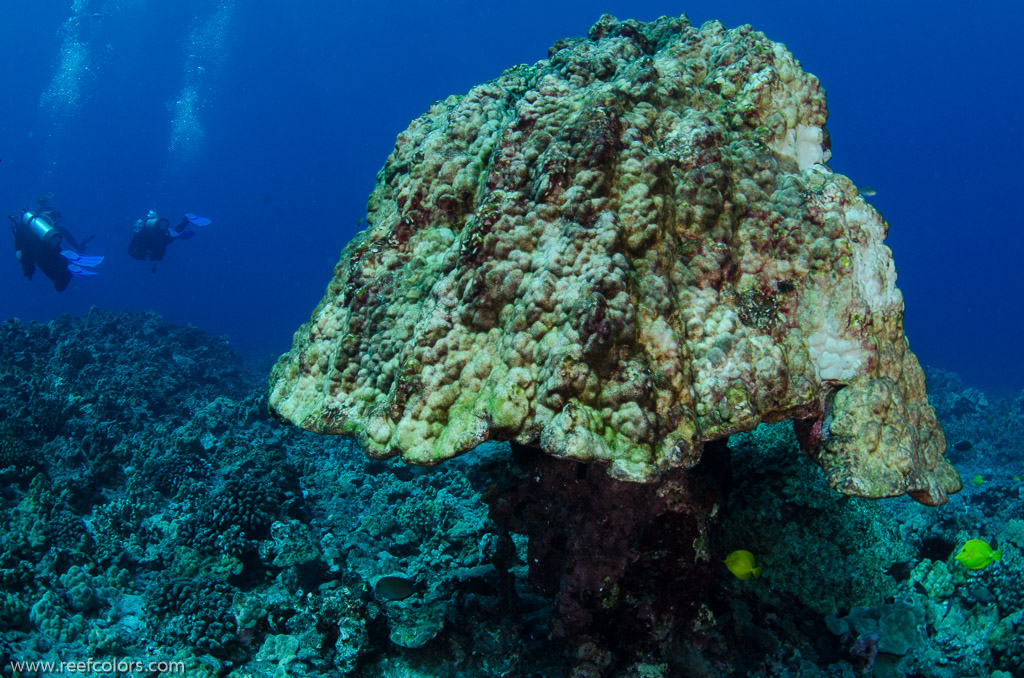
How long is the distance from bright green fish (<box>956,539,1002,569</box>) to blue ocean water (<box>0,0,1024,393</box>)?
293 feet

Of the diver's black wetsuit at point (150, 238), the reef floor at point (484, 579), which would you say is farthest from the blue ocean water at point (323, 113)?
the reef floor at point (484, 579)

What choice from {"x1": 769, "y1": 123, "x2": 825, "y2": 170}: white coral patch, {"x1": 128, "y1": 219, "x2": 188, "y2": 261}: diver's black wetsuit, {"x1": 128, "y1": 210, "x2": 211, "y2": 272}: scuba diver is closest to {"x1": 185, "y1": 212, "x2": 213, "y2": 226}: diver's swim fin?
{"x1": 128, "y1": 210, "x2": 211, "y2": 272}: scuba diver

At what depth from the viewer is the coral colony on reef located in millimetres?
2697

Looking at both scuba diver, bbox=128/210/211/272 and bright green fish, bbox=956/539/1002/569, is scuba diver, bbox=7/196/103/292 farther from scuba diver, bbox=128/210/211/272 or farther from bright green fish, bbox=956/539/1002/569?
bright green fish, bbox=956/539/1002/569

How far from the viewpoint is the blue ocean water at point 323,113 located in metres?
104

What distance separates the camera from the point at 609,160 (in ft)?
10.0

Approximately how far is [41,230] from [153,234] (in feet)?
10.8

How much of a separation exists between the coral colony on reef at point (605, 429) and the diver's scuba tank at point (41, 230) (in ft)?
34.1

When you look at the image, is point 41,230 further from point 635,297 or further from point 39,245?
point 635,297

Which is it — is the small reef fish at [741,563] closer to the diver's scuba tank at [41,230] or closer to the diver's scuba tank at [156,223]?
the diver's scuba tank at [41,230]

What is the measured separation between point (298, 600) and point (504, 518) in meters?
2.55

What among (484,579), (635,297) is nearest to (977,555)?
(484,579)

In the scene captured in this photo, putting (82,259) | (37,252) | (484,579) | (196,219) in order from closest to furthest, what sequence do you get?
(484,579)
(82,259)
(37,252)
(196,219)

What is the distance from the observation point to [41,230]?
13.4 metres
